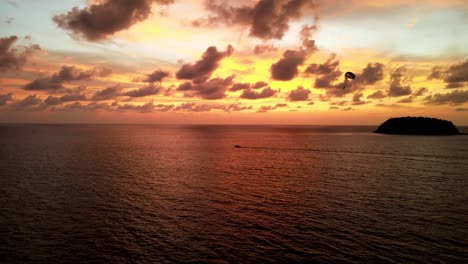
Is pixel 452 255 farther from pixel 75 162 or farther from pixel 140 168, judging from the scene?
pixel 75 162

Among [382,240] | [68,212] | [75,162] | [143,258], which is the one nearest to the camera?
[143,258]

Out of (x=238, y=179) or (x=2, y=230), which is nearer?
(x=2, y=230)

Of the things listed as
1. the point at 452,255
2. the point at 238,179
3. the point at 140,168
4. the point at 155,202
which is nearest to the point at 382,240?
the point at 452,255

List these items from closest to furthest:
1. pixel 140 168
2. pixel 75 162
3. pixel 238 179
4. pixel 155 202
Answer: pixel 155 202 < pixel 238 179 < pixel 140 168 < pixel 75 162

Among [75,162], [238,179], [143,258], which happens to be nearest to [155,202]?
[143,258]

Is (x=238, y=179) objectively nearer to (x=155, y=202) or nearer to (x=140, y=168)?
(x=155, y=202)

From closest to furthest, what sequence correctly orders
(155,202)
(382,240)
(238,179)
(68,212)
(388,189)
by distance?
(382,240) → (68,212) → (155,202) → (388,189) → (238,179)

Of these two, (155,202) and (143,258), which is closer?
(143,258)

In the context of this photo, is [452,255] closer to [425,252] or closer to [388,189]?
[425,252]

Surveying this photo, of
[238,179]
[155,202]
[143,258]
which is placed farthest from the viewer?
[238,179]
